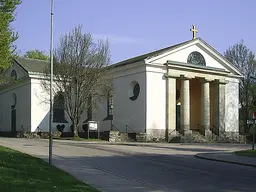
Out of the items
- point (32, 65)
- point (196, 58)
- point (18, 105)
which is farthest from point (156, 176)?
point (18, 105)

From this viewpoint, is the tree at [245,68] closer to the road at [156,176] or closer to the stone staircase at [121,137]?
the stone staircase at [121,137]

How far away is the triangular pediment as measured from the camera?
4184 centimetres

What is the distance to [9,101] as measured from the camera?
54.8 m

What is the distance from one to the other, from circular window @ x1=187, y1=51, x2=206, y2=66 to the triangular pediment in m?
0.27

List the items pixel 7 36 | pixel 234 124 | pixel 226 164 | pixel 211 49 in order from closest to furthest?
1. pixel 7 36
2. pixel 226 164
3. pixel 211 49
4. pixel 234 124

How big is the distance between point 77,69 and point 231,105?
20.3m

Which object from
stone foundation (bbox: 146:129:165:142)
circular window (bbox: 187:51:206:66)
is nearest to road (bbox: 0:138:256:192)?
stone foundation (bbox: 146:129:165:142)

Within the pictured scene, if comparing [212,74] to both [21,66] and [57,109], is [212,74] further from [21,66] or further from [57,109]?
[21,66]

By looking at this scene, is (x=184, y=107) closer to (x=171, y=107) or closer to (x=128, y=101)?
(x=171, y=107)

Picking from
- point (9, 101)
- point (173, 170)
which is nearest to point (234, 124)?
point (9, 101)

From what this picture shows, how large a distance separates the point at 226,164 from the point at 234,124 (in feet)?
101

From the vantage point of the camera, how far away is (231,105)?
49250 millimetres

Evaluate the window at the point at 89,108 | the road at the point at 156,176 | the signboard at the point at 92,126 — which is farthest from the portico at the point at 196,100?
the road at the point at 156,176

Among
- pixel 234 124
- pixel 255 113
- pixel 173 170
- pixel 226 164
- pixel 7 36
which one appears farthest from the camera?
pixel 234 124
